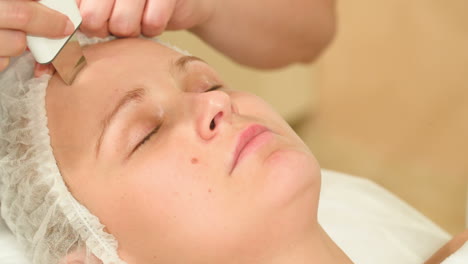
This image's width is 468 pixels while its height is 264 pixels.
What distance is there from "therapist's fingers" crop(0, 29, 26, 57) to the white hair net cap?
0.17 metres

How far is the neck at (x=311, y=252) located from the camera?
1148 mm

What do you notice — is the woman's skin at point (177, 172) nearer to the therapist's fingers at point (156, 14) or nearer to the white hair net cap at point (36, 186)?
the white hair net cap at point (36, 186)

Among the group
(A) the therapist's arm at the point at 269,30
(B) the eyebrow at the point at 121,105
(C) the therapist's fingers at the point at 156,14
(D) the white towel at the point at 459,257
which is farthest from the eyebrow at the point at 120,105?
(D) the white towel at the point at 459,257

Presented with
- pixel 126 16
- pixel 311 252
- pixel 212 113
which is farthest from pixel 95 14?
pixel 311 252

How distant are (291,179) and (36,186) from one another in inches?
18.1

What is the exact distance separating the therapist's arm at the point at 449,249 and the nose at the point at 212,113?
1.91ft

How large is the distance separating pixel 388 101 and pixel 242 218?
182 centimetres

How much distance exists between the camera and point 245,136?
3.70 feet

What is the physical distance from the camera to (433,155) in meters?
2.60

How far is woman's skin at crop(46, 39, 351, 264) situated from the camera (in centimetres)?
109

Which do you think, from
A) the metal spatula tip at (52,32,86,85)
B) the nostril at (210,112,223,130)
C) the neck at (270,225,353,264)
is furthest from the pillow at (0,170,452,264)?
the nostril at (210,112,223,130)

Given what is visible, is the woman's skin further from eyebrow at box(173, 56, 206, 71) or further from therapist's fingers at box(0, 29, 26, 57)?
therapist's fingers at box(0, 29, 26, 57)

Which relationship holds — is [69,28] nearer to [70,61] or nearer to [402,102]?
[70,61]

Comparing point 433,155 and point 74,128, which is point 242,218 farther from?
point 433,155
